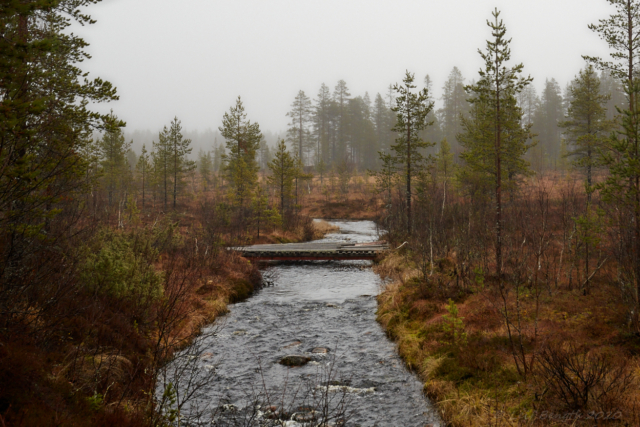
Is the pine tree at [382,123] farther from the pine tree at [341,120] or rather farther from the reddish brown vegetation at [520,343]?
the reddish brown vegetation at [520,343]

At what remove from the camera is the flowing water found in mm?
6688

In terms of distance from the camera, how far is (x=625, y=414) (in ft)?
16.5

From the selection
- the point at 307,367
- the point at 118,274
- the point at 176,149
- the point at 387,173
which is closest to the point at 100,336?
the point at 118,274

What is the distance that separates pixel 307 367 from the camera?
876 cm

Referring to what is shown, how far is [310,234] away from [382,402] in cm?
2501

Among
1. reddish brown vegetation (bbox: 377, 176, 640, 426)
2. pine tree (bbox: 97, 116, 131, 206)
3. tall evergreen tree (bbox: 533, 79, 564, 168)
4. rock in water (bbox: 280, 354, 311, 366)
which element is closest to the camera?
reddish brown vegetation (bbox: 377, 176, 640, 426)

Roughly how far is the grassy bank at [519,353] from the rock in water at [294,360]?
7.88ft

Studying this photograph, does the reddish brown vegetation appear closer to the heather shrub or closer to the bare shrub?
the bare shrub

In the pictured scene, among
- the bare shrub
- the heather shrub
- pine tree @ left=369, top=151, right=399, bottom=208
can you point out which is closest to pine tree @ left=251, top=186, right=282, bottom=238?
pine tree @ left=369, top=151, right=399, bottom=208

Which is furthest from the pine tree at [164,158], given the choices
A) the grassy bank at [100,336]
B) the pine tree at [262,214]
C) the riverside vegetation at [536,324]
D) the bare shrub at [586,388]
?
the bare shrub at [586,388]

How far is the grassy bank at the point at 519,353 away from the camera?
18.1ft

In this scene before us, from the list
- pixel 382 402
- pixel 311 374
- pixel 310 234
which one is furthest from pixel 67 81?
pixel 310 234

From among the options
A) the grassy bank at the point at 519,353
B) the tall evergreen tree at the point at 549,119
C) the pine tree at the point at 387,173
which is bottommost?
the grassy bank at the point at 519,353

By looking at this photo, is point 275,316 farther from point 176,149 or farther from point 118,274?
point 176,149
